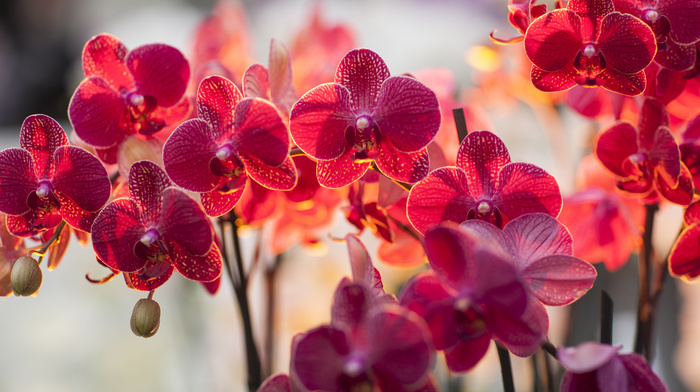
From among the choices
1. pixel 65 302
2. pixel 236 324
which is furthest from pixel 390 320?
pixel 65 302

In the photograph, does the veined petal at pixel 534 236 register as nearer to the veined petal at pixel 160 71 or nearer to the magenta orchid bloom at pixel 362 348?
the magenta orchid bloom at pixel 362 348

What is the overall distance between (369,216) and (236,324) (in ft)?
1.98

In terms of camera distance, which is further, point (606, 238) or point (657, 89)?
point (606, 238)

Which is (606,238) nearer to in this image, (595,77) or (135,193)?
(595,77)

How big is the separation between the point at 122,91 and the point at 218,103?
93 mm

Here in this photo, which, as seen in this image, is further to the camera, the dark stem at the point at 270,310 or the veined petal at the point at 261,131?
the dark stem at the point at 270,310

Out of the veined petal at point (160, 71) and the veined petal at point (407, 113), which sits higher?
the veined petal at point (160, 71)

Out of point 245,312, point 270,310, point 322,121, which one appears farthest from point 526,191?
point 270,310

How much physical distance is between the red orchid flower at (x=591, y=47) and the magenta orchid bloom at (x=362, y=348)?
18cm

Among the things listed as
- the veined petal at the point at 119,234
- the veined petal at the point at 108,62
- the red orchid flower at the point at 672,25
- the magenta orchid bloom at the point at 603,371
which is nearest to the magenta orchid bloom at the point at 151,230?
the veined petal at the point at 119,234

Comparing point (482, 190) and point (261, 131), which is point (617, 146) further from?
point (261, 131)

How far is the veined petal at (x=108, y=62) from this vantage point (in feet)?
1.40

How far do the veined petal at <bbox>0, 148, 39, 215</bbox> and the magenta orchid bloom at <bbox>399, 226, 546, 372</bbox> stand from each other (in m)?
0.25

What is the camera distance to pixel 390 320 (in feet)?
0.88
